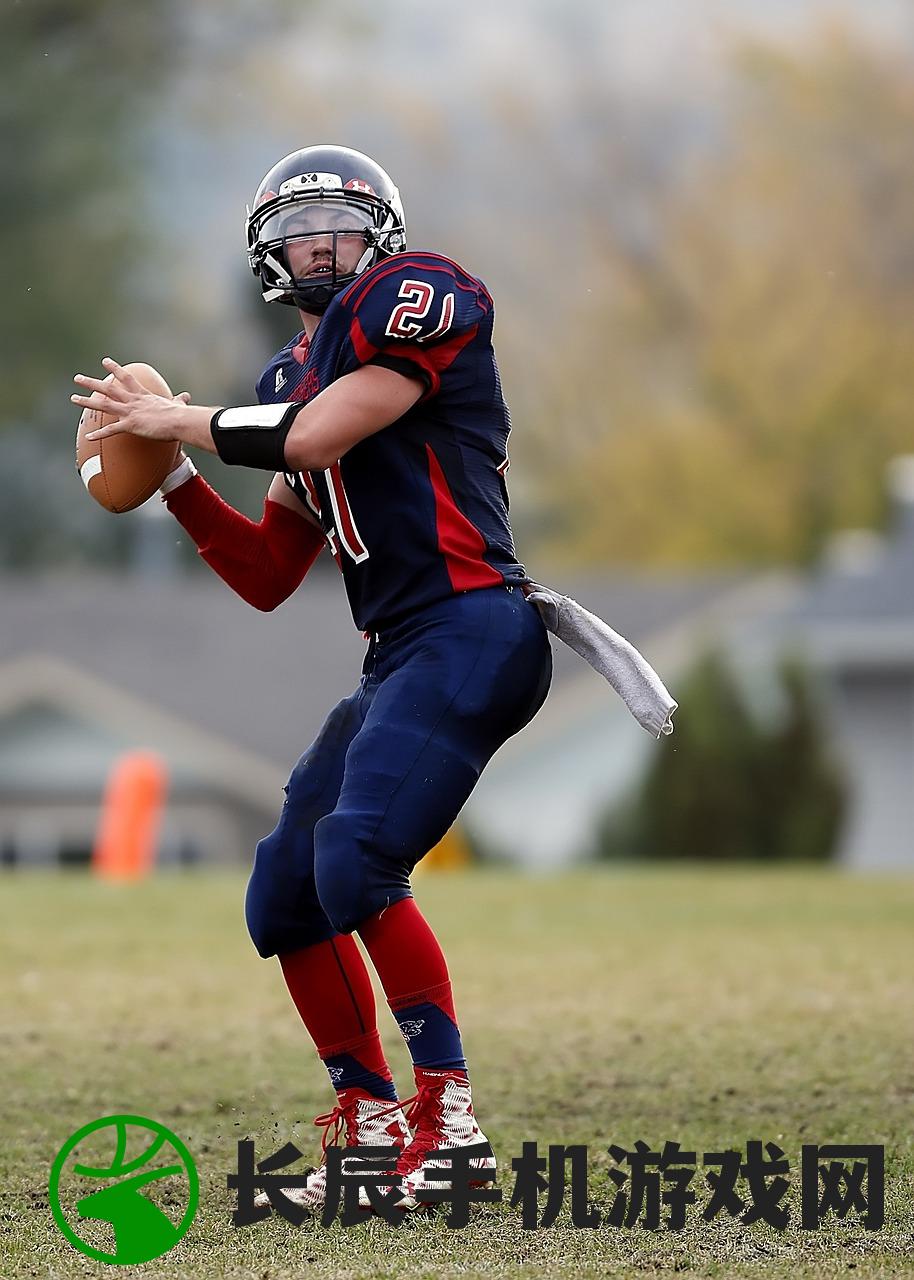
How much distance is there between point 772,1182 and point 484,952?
200 inches

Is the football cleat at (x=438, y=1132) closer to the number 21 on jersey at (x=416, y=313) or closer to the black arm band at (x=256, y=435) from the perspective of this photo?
the black arm band at (x=256, y=435)

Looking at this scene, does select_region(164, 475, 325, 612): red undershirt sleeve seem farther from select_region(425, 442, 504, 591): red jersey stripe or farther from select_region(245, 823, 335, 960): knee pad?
select_region(245, 823, 335, 960): knee pad

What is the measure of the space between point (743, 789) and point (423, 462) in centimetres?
1494

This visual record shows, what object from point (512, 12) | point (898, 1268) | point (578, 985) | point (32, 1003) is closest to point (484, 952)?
point (578, 985)

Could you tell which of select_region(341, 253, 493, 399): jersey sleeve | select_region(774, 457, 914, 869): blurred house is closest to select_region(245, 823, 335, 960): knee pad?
select_region(341, 253, 493, 399): jersey sleeve

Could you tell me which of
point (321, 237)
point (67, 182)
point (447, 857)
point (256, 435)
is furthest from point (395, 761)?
point (67, 182)

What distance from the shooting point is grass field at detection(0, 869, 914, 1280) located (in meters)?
3.90

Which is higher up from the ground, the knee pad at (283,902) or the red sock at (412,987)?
the knee pad at (283,902)

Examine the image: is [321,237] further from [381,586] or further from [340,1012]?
[340,1012]

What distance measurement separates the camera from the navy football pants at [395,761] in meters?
4.36

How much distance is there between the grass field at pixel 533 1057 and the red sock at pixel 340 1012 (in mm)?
313

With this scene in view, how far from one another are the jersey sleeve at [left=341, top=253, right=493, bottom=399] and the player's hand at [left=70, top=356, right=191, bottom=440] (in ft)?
1.35

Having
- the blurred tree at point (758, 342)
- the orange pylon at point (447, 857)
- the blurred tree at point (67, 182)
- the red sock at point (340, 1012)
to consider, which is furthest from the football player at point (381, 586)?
the blurred tree at point (758, 342)

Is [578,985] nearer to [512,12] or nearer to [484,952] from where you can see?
[484,952]
